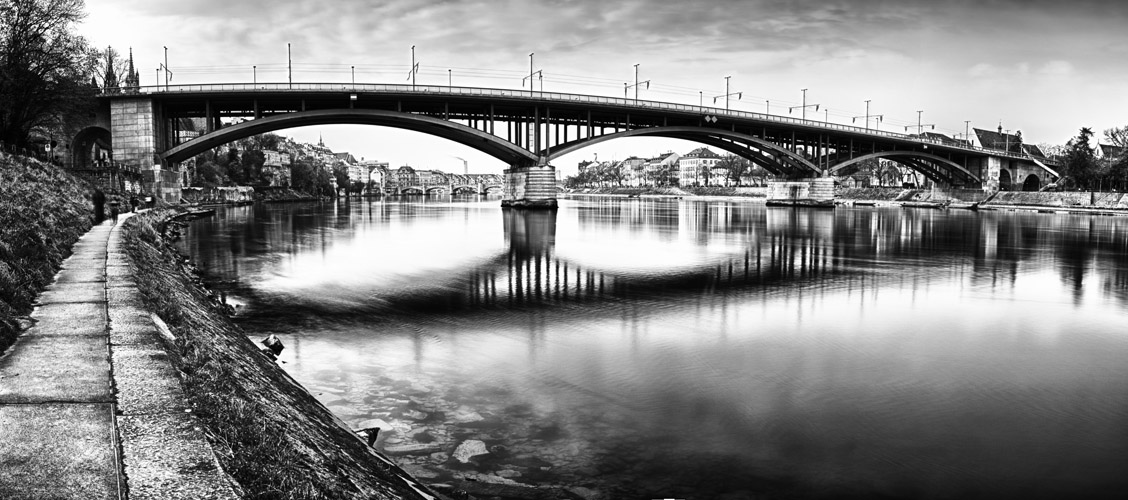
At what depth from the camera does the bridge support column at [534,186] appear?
80250 mm

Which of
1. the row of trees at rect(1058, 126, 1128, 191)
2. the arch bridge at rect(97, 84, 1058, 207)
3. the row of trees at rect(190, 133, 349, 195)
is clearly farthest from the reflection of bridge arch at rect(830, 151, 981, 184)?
the row of trees at rect(190, 133, 349, 195)

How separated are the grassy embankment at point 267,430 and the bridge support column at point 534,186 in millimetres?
70643

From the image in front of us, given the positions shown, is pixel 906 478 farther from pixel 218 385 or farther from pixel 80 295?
pixel 80 295

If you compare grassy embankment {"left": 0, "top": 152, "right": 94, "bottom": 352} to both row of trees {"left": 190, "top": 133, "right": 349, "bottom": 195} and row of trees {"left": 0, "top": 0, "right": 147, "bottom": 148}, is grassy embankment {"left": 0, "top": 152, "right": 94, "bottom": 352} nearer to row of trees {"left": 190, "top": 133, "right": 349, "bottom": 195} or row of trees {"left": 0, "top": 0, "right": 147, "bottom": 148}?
row of trees {"left": 0, "top": 0, "right": 147, "bottom": 148}

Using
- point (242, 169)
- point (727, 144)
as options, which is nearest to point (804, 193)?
point (727, 144)

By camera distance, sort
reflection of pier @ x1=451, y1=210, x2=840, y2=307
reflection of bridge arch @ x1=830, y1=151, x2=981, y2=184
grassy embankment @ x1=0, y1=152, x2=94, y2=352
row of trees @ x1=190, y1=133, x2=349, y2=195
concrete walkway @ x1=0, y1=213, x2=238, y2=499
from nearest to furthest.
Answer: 1. concrete walkway @ x1=0, y1=213, x2=238, y2=499
2. grassy embankment @ x1=0, y1=152, x2=94, y2=352
3. reflection of pier @ x1=451, y1=210, x2=840, y2=307
4. reflection of bridge arch @ x1=830, y1=151, x2=981, y2=184
5. row of trees @ x1=190, y1=133, x2=349, y2=195

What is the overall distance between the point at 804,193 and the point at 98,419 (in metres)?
108

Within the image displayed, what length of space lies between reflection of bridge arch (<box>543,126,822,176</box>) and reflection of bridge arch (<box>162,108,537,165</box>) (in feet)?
21.1

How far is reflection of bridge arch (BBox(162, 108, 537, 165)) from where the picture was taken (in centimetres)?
6606

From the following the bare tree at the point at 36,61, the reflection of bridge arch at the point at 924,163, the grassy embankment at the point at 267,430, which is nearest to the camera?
the grassy embankment at the point at 267,430

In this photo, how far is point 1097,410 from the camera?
31.6 ft

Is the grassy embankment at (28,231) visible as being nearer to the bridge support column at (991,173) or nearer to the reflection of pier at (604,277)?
the reflection of pier at (604,277)

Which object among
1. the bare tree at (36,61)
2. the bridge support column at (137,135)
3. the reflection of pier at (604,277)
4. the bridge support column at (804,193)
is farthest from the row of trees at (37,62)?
the bridge support column at (804,193)

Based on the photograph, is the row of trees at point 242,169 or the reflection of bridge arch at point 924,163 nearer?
the reflection of bridge arch at point 924,163
